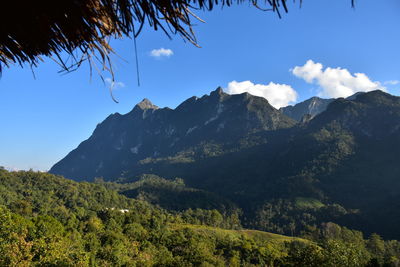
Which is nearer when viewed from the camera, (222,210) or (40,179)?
(40,179)

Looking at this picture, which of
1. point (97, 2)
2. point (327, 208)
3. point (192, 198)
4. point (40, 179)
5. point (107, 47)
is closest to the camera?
point (97, 2)

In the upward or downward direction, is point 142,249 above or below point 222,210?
below

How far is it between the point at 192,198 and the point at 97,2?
162777mm

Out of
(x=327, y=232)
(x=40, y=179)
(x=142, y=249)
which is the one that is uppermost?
(x=40, y=179)

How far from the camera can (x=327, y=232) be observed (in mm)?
91688

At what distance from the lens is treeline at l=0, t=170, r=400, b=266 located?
24266 mm

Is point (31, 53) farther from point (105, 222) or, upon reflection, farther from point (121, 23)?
point (105, 222)

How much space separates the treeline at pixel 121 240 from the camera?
24.3 metres

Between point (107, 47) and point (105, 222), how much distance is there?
226 feet

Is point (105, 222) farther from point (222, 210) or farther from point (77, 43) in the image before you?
point (222, 210)

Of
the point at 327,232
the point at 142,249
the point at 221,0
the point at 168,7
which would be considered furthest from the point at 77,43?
the point at 327,232

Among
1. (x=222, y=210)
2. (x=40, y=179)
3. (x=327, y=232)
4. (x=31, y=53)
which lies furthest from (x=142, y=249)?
(x=222, y=210)

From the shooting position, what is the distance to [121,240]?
46781mm

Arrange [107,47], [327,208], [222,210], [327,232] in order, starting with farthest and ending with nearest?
[222,210] → [327,208] → [327,232] → [107,47]
